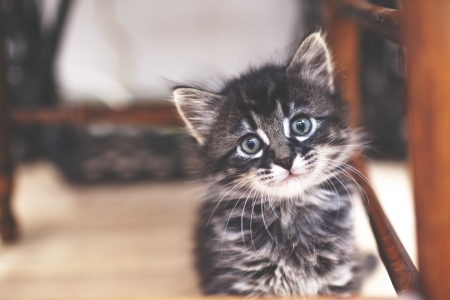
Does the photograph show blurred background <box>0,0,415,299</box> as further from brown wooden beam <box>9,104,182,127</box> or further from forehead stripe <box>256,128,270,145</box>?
forehead stripe <box>256,128,270,145</box>

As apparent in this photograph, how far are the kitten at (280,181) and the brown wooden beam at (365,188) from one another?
2.8 inches

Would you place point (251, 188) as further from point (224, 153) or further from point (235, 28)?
point (235, 28)

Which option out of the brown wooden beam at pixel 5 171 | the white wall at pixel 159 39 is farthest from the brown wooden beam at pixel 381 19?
the white wall at pixel 159 39

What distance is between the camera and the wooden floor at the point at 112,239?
1.35 meters

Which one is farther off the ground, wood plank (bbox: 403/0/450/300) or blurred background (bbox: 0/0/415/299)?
wood plank (bbox: 403/0/450/300)

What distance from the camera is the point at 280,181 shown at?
36.4 inches

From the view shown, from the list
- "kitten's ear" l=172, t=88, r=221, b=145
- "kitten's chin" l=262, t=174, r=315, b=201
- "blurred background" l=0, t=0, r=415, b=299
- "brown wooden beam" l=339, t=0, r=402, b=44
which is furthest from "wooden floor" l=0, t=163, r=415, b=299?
"brown wooden beam" l=339, t=0, r=402, b=44

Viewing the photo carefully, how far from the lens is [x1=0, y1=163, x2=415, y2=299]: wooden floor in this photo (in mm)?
1354

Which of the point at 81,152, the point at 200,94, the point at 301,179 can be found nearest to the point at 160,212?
the point at 81,152

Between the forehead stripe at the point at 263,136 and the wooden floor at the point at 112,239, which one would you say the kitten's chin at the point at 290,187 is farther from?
the wooden floor at the point at 112,239

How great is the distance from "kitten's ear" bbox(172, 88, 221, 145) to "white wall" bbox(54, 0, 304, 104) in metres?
1.51

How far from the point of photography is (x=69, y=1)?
190cm

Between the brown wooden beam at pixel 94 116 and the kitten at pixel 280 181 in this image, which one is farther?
the brown wooden beam at pixel 94 116

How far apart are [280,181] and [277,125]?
0.12m
